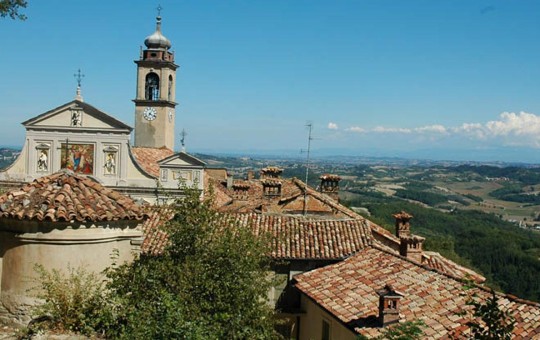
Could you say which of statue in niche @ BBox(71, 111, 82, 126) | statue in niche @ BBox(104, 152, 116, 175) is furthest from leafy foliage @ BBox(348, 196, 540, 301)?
statue in niche @ BBox(71, 111, 82, 126)

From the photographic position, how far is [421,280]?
1686 centimetres

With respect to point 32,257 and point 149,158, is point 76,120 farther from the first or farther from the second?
point 32,257

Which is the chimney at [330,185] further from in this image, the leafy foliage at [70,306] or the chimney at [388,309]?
the leafy foliage at [70,306]

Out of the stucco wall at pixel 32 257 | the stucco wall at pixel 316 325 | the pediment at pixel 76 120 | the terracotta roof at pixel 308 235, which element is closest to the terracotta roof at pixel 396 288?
the stucco wall at pixel 316 325

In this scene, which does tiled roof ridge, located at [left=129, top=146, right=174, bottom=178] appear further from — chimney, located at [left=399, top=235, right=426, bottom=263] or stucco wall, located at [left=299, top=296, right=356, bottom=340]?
stucco wall, located at [left=299, top=296, right=356, bottom=340]

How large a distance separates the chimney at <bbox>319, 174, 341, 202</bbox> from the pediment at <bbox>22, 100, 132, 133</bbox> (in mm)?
11069

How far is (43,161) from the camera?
3162 cm

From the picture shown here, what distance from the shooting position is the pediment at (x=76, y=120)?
103ft

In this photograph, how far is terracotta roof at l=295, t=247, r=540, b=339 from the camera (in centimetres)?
1370

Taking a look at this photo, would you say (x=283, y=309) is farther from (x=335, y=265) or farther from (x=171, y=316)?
(x=171, y=316)

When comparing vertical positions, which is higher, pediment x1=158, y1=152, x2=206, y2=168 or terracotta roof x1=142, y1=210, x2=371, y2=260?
pediment x1=158, y1=152, x2=206, y2=168

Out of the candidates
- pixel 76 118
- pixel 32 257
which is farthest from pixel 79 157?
pixel 32 257

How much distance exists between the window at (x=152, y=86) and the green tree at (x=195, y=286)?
32.6 meters

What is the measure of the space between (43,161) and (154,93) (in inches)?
530
